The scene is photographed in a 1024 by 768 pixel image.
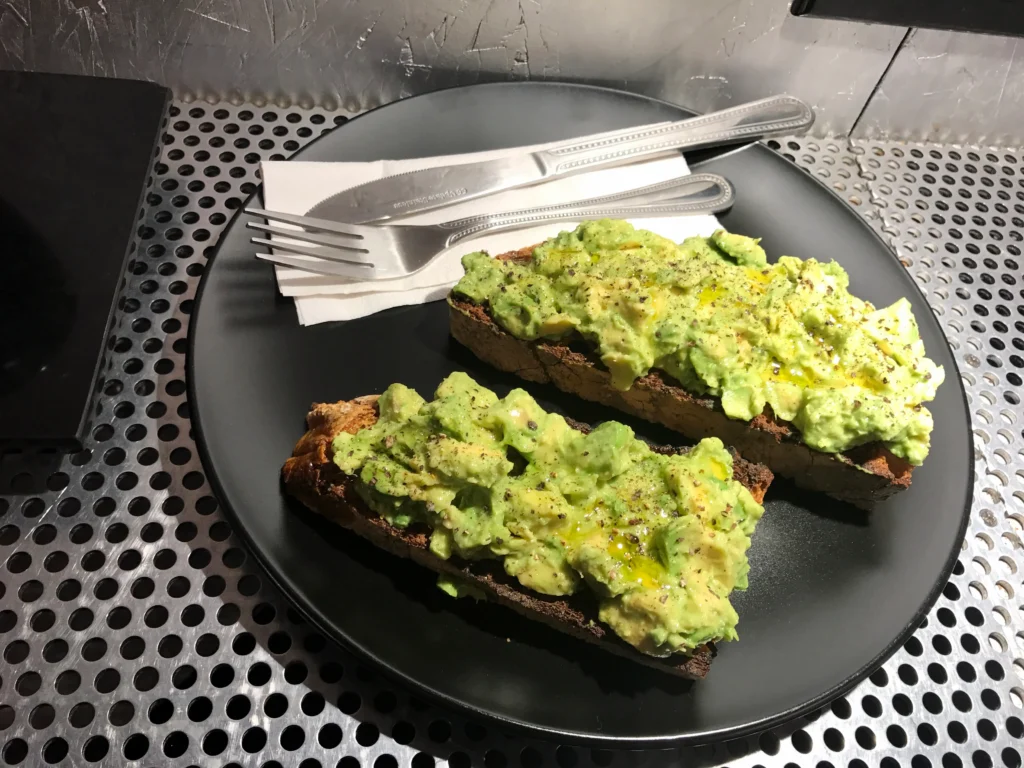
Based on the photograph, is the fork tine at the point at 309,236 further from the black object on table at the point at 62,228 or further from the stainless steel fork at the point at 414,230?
the black object on table at the point at 62,228

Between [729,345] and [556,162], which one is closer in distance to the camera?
[729,345]

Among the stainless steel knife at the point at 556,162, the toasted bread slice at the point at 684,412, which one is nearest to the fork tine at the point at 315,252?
the stainless steel knife at the point at 556,162

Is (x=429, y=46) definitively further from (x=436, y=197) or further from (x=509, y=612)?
(x=509, y=612)

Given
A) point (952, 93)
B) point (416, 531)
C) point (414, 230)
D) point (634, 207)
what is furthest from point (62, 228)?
point (952, 93)

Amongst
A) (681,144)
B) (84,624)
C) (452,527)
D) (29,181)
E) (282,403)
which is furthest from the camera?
(681,144)

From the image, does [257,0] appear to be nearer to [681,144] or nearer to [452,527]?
[681,144]

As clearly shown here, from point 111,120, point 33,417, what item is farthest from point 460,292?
point 111,120

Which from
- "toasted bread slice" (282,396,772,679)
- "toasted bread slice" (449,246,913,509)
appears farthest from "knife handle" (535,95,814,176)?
"toasted bread slice" (282,396,772,679)
